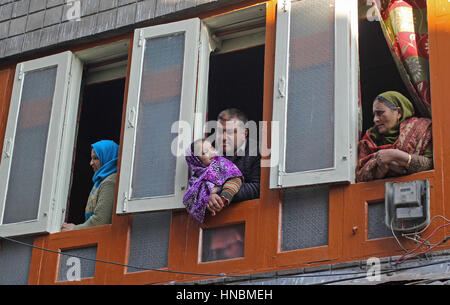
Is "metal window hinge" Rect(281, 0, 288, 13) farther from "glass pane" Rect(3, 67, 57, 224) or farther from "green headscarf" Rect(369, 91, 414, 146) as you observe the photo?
"glass pane" Rect(3, 67, 57, 224)

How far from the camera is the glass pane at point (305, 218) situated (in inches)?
330

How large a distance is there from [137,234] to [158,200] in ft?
1.26

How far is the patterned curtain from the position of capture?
8.74 metres

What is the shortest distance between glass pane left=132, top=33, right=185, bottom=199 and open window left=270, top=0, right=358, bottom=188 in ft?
3.44

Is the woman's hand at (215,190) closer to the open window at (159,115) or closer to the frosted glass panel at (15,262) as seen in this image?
the open window at (159,115)

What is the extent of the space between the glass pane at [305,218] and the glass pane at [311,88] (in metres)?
0.20

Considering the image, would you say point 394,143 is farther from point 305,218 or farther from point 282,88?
Result: point 282,88

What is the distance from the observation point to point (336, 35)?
29.1 feet

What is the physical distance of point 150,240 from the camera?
924cm

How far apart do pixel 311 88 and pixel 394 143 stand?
850 mm

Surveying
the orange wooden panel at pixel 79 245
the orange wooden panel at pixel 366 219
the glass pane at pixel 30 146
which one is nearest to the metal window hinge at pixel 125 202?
the orange wooden panel at pixel 79 245
